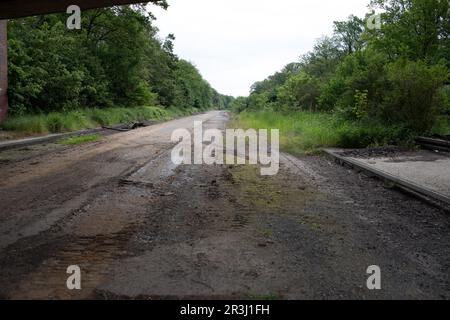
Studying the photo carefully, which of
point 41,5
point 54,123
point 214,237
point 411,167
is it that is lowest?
point 214,237

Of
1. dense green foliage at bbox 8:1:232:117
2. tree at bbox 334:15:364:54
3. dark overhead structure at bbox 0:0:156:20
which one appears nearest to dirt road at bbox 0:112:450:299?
dark overhead structure at bbox 0:0:156:20

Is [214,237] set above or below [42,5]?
below

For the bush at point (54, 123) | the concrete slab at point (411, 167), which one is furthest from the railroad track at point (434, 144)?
the bush at point (54, 123)

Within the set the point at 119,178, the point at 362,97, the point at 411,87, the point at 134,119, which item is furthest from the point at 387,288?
the point at 134,119

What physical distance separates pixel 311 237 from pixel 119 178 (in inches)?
193

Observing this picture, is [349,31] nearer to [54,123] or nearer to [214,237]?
[54,123]

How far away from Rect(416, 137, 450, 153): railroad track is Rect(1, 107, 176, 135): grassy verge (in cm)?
1608

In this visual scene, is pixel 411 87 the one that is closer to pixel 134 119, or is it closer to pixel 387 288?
pixel 387 288

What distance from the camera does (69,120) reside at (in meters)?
23.1

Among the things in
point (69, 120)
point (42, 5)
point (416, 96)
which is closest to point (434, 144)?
point (416, 96)

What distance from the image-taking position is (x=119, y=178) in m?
8.86

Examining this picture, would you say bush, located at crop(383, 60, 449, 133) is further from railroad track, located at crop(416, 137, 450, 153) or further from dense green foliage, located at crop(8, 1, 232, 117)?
dense green foliage, located at crop(8, 1, 232, 117)

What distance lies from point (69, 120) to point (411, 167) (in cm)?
1831

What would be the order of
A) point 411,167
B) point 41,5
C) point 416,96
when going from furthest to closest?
point 416,96, point 411,167, point 41,5
